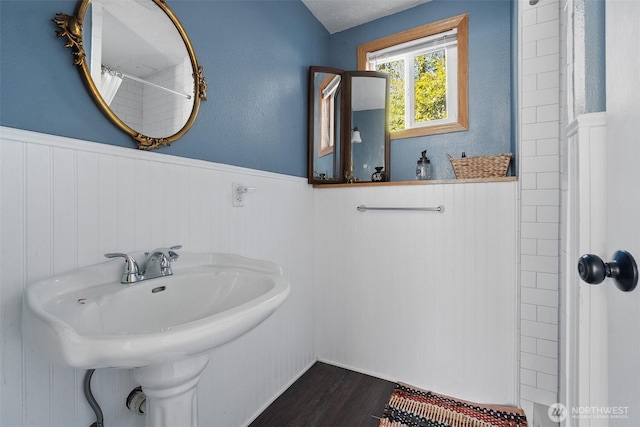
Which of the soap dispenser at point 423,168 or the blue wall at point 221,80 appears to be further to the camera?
the soap dispenser at point 423,168

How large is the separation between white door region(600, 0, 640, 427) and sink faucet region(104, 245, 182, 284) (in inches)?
44.7

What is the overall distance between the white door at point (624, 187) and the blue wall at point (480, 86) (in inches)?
52.3

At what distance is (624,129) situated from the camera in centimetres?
47

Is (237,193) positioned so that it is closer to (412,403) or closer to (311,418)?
(311,418)

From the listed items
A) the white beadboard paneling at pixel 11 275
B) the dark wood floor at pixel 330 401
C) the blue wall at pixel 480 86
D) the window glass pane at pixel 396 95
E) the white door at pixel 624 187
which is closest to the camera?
the white door at pixel 624 187

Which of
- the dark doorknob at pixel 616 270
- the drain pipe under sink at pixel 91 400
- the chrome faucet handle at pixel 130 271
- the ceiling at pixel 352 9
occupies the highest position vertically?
the ceiling at pixel 352 9

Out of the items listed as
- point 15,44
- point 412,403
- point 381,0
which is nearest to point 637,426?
point 412,403

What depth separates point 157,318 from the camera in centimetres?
88

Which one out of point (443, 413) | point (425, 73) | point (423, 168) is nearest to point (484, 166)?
point (423, 168)

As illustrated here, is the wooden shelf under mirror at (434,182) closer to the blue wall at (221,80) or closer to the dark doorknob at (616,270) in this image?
the blue wall at (221,80)

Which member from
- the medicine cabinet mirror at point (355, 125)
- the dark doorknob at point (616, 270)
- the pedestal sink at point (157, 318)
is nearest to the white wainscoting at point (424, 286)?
the medicine cabinet mirror at point (355, 125)

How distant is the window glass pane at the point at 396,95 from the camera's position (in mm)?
2152

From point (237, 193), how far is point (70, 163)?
25.1 inches

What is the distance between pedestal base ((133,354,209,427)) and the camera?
2.31 feet
